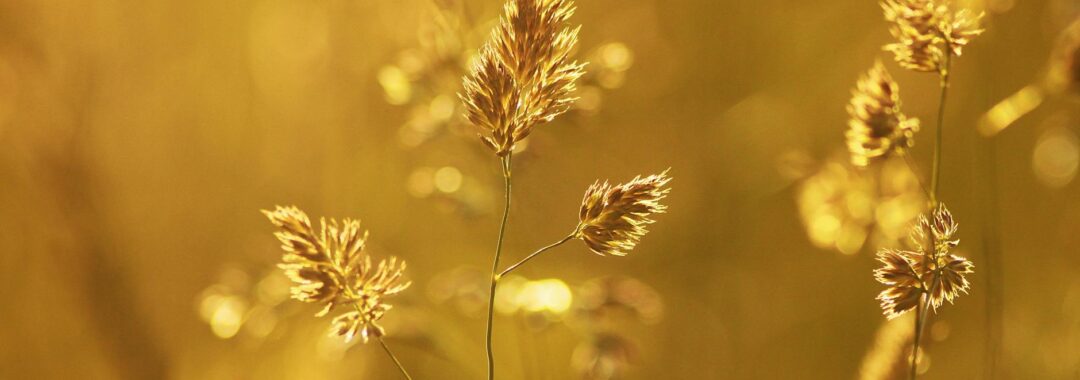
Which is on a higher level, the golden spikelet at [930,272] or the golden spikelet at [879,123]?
the golden spikelet at [879,123]

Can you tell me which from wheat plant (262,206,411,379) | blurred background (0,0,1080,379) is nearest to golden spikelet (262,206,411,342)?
wheat plant (262,206,411,379)

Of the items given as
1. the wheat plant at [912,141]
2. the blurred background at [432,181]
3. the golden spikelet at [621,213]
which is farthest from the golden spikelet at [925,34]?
the blurred background at [432,181]

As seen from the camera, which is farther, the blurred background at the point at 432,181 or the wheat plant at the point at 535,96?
the blurred background at the point at 432,181

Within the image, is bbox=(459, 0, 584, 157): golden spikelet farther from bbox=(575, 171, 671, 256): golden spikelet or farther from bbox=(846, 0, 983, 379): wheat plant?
bbox=(846, 0, 983, 379): wheat plant

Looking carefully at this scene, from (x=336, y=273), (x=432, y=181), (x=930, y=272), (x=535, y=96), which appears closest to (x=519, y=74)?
(x=535, y=96)

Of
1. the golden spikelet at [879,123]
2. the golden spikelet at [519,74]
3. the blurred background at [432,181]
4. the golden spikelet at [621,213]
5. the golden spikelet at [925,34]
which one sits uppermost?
the blurred background at [432,181]

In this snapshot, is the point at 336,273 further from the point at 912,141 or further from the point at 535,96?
the point at 912,141

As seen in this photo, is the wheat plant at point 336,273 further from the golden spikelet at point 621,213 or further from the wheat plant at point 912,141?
the wheat plant at point 912,141
